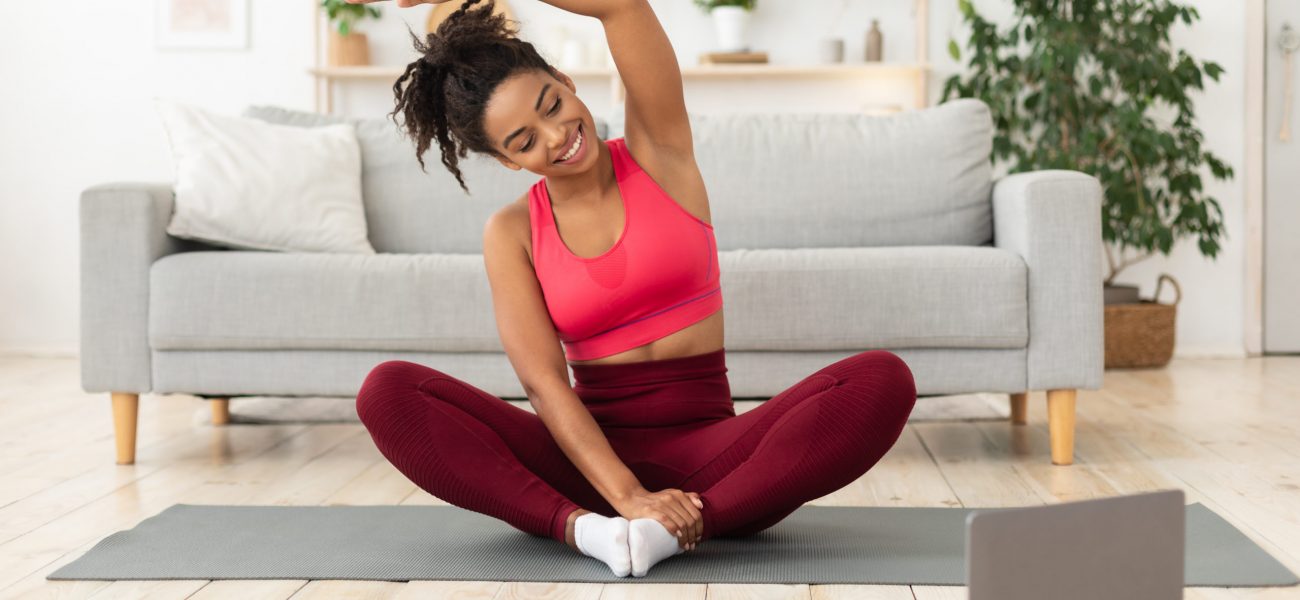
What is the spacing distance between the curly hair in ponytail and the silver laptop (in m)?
0.99

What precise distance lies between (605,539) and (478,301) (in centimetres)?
101

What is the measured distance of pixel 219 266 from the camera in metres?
2.64

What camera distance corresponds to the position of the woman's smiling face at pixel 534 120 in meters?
1.67

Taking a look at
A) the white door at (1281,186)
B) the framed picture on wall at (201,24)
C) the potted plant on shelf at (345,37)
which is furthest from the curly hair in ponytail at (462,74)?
the white door at (1281,186)

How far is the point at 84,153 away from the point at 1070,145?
3.56 meters

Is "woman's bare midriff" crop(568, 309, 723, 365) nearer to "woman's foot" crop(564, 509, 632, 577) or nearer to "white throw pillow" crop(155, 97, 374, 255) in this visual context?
"woman's foot" crop(564, 509, 632, 577)

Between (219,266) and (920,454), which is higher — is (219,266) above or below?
above

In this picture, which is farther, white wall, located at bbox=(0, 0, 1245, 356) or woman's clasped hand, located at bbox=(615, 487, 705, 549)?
white wall, located at bbox=(0, 0, 1245, 356)

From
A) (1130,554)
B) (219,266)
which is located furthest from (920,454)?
(1130,554)

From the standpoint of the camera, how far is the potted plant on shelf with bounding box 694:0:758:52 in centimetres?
452

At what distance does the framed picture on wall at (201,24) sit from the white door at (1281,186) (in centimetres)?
371

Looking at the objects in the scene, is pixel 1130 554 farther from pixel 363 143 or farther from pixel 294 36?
pixel 294 36

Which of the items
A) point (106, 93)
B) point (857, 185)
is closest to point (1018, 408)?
point (857, 185)

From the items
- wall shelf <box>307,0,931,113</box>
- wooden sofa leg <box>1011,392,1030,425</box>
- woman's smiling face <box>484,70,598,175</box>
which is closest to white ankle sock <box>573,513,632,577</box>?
woman's smiling face <box>484,70,598,175</box>
